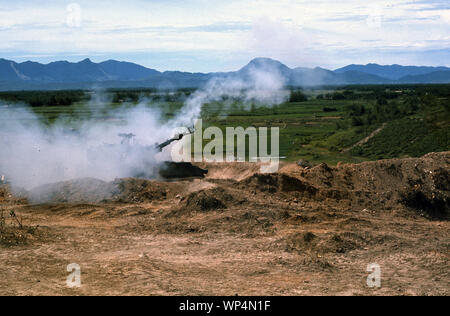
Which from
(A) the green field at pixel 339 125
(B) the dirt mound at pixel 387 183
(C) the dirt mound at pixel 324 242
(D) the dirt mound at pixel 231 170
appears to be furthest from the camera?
(A) the green field at pixel 339 125

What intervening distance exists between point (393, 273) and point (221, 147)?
109 feet

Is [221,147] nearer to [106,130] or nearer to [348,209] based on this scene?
[106,130]

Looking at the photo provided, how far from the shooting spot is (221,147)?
4447cm
